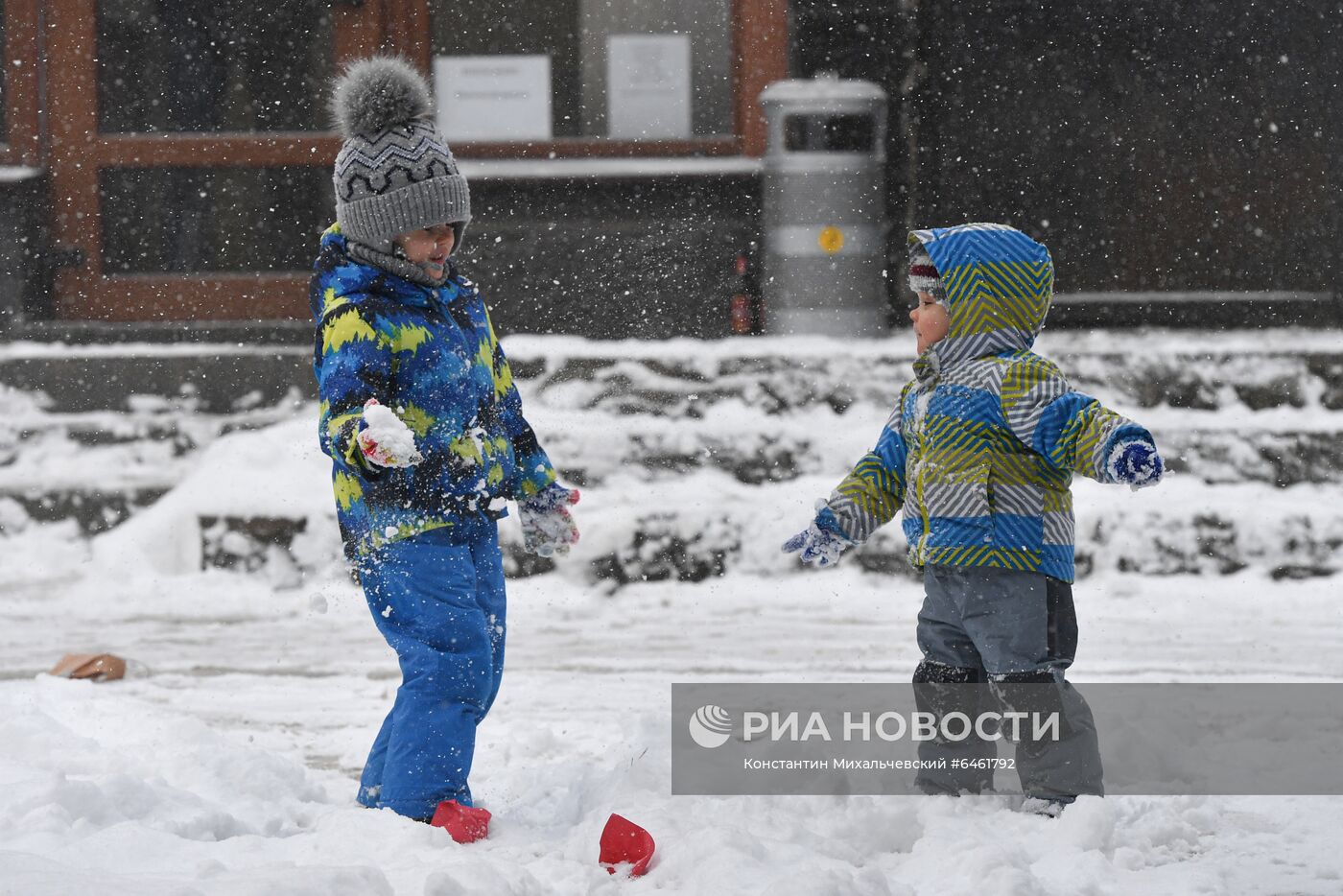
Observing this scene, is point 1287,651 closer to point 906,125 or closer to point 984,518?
point 984,518

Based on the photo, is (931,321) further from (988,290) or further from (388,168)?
(388,168)

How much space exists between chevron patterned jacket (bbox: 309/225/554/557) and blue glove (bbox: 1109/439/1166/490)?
4.36 feet

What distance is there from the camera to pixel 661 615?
5742 millimetres

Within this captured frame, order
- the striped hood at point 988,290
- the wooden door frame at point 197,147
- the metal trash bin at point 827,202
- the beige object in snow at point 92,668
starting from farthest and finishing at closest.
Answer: the wooden door frame at point 197,147, the metal trash bin at point 827,202, the beige object in snow at point 92,668, the striped hood at point 988,290

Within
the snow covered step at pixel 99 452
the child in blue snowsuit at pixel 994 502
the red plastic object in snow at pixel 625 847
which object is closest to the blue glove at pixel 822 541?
the child in blue snowsuit at pixel 994 502

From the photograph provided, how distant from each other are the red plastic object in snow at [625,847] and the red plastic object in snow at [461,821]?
1.19 feet

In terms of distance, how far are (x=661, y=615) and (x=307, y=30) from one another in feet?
16.0

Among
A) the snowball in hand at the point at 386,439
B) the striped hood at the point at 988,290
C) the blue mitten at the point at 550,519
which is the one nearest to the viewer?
the snowball in hand at the point at 386,439

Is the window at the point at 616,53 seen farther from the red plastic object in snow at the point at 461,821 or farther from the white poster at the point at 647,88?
the red plastic object in snow at the point at 461,821

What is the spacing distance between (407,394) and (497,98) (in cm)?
599

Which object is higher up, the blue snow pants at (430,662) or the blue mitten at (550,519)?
the blue mitten at (550,519)

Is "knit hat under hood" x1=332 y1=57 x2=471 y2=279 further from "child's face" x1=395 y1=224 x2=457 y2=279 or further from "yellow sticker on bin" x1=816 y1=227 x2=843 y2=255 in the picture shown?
"yellow sticker on bin" x1=816 y1=227 x2=843 y2=255

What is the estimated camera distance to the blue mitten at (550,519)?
352 cm

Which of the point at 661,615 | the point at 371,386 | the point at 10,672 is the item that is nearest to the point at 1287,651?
the point at 661,615
